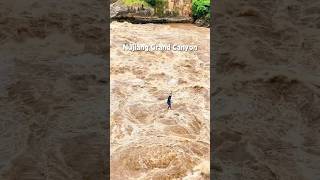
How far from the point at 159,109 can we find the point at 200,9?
13.8 meters

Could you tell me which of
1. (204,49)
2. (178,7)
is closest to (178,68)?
(204,49)

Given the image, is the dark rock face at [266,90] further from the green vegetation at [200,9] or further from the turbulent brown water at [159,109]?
the green vegetation at [200,9]

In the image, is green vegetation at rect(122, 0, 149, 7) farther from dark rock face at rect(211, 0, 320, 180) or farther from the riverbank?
dark rock face at rect(211, 0, 320, 180)

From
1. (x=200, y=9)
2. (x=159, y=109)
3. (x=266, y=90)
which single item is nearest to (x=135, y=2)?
(x=200, y=9)

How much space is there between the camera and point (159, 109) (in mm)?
19250

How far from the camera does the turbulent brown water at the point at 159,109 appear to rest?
15406 millimetres

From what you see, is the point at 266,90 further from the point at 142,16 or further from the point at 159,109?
the point at 142,16

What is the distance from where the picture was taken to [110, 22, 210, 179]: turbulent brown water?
50.5ft

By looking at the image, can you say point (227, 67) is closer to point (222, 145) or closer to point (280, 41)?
point (280, 41)

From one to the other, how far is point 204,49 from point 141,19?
23.5 ft

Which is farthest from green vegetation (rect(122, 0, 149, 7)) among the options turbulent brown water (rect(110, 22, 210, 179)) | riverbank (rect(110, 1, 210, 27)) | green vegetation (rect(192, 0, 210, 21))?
turbulent brown water (rect(110, 22, 210, 179))

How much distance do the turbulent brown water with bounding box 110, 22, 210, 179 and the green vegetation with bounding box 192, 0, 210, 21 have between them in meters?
3.43

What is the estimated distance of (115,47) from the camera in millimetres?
24609

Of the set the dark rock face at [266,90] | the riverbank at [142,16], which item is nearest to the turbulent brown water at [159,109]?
the dark rock face at [266,90]
